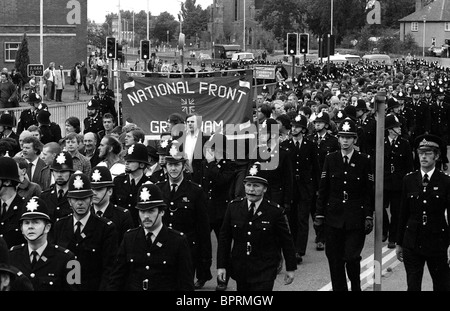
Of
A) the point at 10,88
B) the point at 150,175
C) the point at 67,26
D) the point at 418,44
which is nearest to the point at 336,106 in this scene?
the point at 150,175

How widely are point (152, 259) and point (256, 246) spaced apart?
71.5 inches

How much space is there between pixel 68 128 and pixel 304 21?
112936 mm

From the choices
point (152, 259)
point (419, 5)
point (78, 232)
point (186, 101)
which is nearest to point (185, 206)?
point (78, 232)

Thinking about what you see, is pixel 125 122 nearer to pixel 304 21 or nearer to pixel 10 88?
pixel 10 88

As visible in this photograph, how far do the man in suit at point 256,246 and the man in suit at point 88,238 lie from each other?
1440mm

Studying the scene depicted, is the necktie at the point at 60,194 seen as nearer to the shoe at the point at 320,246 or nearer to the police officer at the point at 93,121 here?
the shoe at the point at 320,246

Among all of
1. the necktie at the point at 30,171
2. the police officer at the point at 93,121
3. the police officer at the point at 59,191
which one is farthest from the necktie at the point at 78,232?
the police officer at the point at 93,121

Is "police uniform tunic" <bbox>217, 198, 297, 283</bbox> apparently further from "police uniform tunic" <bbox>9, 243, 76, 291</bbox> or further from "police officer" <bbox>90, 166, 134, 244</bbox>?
"police uniform tunic" <bbox>9, 243, 76, 291</bbox>

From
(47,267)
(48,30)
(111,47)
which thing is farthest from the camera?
(48,30)

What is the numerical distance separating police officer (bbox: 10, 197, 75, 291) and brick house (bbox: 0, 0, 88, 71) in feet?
182

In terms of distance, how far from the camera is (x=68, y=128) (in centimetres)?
1736

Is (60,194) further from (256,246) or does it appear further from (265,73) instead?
(265,73)

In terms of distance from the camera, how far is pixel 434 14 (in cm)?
12562
